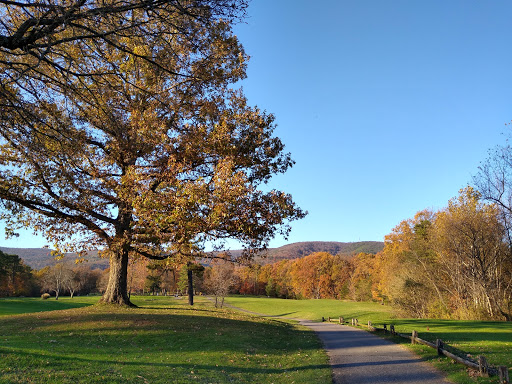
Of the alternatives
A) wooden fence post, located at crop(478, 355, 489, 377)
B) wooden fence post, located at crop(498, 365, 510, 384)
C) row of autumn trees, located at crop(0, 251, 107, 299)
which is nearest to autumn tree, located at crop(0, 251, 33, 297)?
row of autumn trees, located at crop(0, 251, 107, 299)

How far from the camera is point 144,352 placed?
10.5 meters

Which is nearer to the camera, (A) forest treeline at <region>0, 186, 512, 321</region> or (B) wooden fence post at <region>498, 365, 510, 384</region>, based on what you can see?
(B) wooden fence post at <region>498, 365, 510, 384</region>

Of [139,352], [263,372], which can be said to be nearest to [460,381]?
[263,372]

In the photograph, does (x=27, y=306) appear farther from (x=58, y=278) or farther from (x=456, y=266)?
(x=58, y=278)

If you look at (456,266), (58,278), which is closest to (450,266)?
(456,266)

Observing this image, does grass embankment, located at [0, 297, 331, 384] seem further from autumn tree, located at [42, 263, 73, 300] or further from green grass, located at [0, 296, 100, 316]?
autumn tree, located at [42, 263, 73, 300]

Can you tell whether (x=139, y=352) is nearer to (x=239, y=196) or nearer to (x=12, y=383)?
(x=12, y=383)

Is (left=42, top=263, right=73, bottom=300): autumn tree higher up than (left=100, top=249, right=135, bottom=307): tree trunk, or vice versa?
(left=100, top=249, right=135, bottom=307): tree trunk

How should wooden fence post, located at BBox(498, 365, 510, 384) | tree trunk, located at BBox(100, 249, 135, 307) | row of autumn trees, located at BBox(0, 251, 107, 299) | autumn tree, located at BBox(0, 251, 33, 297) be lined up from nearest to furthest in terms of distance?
wooden fence post, located at BBox(498, 365, 510, 384) → tree trunk, located at BBox(100, 249, 135, 307) → autumn tree, located at BBox(0, 251, 33, 297) → row of autumn trees, located at BBox(0, 251, 107, 299)

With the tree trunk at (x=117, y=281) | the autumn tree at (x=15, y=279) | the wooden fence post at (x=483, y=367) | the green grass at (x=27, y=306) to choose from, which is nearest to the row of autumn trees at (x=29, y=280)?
the autumn tree at (x=15, y=279)

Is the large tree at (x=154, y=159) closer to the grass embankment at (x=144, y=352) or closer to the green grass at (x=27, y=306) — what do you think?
the grass embankment at (x=144, y=352)

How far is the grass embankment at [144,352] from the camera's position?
748cm

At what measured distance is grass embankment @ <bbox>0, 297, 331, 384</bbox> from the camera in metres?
7.48

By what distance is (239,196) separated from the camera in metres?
11.7
